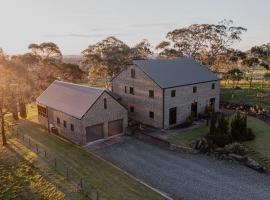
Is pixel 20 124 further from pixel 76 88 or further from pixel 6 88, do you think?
pixel 76 88

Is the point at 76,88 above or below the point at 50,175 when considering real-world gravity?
above

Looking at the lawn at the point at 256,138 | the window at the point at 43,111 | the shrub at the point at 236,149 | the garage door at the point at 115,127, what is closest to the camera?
the lawn at the point at 256,138

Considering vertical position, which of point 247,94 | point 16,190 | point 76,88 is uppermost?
point 76,88

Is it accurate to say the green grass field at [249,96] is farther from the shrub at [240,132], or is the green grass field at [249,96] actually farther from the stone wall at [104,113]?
the stone wall at [104,113]

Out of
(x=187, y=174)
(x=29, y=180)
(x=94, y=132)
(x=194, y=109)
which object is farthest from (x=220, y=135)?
(x=29, y=180)

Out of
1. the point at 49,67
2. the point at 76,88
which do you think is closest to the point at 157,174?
the point at 76,88

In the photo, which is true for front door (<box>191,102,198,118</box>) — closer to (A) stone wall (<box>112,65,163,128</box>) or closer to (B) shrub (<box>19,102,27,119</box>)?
(A) stone wall (<box>112,65,163,128</box>)

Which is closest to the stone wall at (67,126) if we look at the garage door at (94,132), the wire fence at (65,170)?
the garage door at (94,132)
